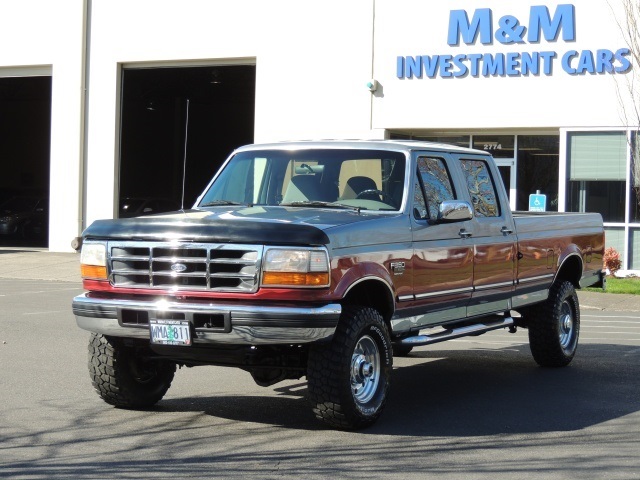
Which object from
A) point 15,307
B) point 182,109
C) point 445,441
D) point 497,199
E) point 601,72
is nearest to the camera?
point 445,441

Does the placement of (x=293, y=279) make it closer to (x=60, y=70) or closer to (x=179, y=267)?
(x=179, y=267)

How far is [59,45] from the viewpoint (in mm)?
29922

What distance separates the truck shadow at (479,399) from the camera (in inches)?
326

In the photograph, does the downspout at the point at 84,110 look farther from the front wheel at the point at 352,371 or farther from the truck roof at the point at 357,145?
the front wheel at the point at 352,371

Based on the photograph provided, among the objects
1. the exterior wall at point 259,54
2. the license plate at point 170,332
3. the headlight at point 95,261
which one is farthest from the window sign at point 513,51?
the license plate at point 170,332

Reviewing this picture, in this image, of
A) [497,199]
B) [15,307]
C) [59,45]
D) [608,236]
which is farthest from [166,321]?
[59,45]

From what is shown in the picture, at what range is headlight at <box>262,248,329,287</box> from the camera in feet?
24.6

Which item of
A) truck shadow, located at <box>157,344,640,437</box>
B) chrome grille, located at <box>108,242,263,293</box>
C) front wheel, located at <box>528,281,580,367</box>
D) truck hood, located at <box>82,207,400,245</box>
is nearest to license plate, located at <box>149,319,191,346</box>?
chrome grille, located at <box>108,242,263,293</box>

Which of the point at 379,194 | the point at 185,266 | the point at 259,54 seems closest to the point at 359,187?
the point at 379,194

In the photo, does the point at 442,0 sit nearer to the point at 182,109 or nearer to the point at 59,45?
the point at 59,45

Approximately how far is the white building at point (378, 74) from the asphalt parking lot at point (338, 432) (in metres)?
12.8

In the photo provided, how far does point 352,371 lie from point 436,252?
1.55 m

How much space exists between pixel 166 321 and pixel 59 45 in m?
23.7

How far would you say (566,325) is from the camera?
1159cm
